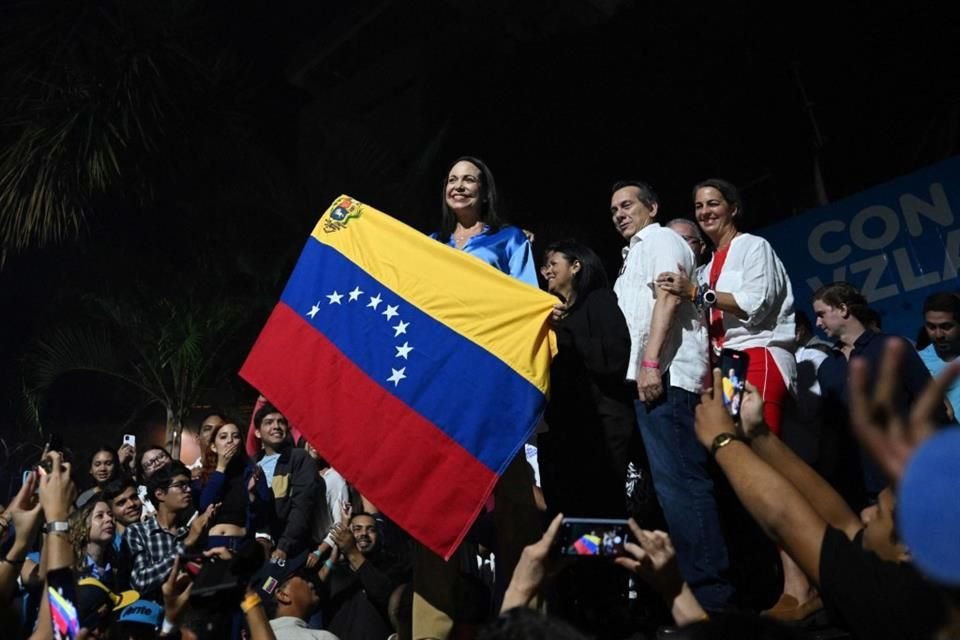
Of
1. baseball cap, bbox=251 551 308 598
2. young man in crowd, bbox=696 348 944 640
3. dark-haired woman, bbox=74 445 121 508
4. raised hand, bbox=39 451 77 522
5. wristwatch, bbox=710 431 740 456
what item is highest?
raised hand, bbox=39 451 77 522

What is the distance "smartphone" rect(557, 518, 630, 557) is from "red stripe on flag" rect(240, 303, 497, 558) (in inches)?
58.6

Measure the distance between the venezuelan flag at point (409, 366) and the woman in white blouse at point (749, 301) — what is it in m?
0.70

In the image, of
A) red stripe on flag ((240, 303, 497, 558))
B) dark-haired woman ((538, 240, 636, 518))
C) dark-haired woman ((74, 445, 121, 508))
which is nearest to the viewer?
red stripe on flag ((240, 303, 497, 558))

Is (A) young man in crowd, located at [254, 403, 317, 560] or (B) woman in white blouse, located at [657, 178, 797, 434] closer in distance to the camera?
(B) woman in white blouse, located at [657, 178, 797, 434]

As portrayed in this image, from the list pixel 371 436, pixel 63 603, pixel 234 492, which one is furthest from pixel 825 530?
pixel 234 492

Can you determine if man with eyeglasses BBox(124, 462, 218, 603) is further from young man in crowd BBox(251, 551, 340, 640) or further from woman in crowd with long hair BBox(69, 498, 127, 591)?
young man in crowd BBox(251, 551, 340, 640)

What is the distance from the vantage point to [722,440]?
8.21 feet

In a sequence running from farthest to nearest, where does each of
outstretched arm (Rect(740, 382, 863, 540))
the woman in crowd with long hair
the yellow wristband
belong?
1. the woman in crowd with long hair
2. the yellow wristband
3. outstretched arm (Rect(740, 382, 863, 540))

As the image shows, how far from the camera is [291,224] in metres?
12.8

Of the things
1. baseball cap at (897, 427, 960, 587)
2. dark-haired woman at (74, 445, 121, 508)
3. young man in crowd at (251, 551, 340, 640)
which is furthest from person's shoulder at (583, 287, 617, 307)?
dark-haired woman at (74, 445, 121, 508)

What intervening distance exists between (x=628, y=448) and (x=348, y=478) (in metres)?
1.17

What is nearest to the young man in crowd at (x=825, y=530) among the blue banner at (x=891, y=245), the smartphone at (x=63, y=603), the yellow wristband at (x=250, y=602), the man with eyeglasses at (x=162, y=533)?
the yellow wristband at (x=250, y=602)

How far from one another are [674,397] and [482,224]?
3.75ft

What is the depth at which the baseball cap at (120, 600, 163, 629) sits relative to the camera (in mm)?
4516
